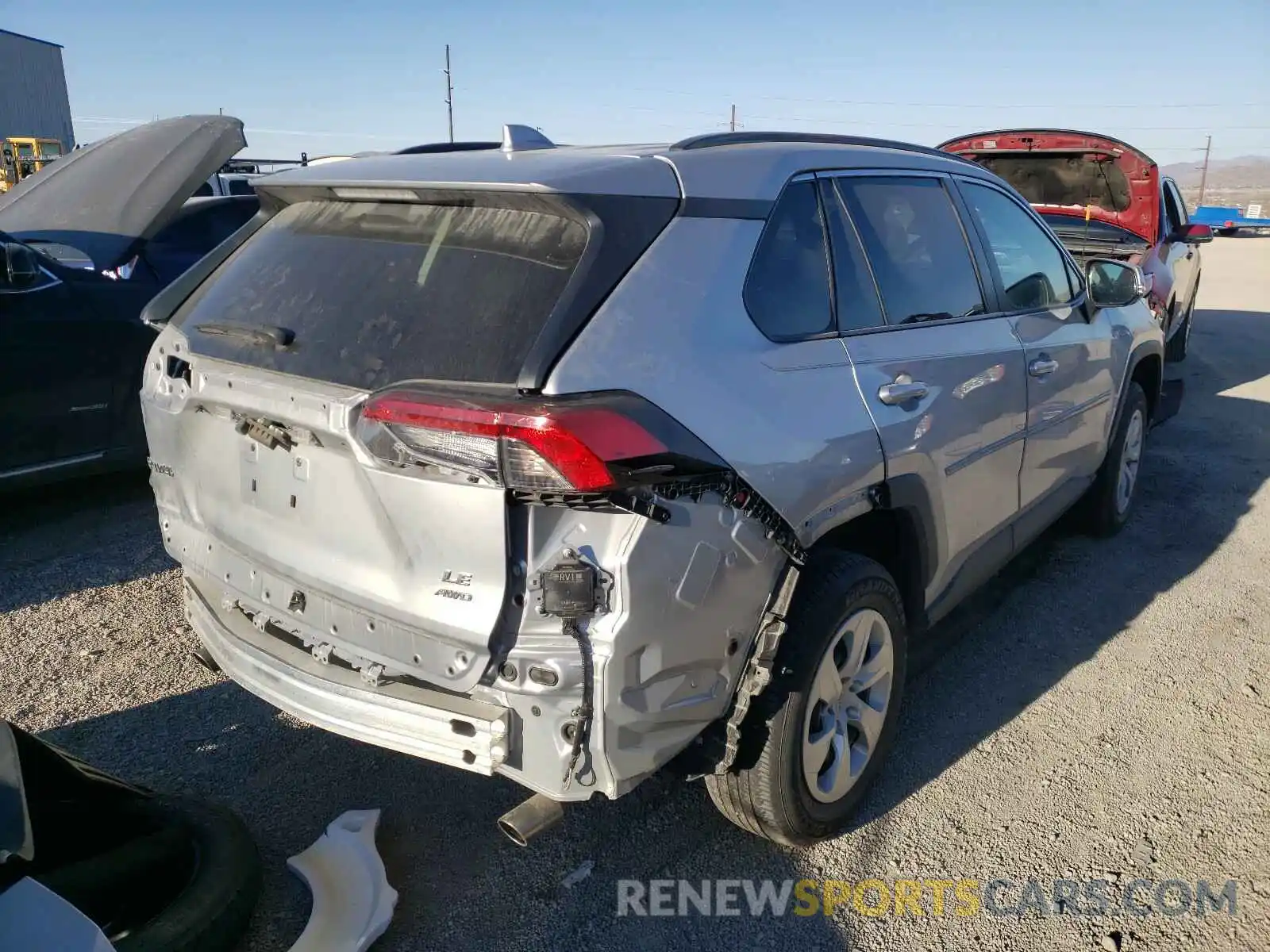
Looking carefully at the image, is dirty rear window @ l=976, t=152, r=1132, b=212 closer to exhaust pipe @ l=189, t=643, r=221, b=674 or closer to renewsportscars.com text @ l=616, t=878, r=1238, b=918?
renewsportscars.com text @ l=616, t=878, r=1238, b=918

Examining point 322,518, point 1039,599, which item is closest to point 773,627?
point 322,518

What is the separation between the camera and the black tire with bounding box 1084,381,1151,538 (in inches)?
194

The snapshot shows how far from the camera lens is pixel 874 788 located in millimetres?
3125

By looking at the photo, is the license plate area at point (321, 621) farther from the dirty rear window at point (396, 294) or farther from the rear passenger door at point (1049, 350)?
the rear passenger door at point (1049, 350)

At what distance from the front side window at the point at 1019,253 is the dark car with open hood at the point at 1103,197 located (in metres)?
4.19

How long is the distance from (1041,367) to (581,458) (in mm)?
2515

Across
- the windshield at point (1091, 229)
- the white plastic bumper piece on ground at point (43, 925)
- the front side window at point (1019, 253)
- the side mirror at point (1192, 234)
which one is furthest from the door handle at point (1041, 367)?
the side mirror at point (1192, 234)

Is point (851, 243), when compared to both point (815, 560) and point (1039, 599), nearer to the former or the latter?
point (815, 560)

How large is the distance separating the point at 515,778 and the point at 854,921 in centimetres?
105

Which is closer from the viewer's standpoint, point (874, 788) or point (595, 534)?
point (595, 534)

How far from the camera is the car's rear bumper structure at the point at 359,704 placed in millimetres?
2152

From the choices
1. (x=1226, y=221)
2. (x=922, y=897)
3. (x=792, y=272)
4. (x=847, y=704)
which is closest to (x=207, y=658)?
(x=847, y=704)

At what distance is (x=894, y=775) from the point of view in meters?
3.19

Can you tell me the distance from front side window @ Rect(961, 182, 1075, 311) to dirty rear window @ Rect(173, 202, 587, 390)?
217 cm
